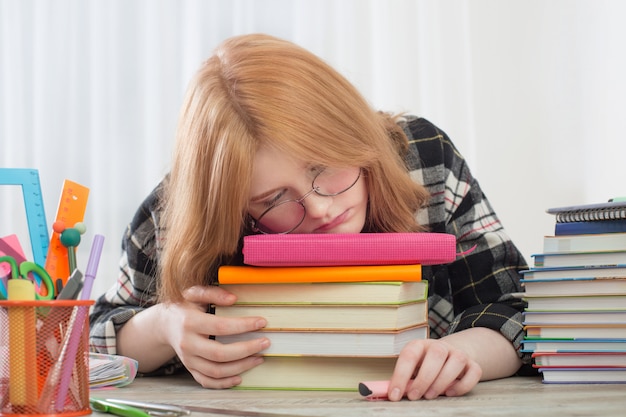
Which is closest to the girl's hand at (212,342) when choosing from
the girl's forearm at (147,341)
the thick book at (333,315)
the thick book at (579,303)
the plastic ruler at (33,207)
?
the thick book at (333,315)

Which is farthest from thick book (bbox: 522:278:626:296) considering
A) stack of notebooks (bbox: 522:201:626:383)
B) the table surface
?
the table surface

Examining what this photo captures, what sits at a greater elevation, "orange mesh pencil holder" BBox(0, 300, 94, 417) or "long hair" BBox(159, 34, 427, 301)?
"long hair" BBox(159, 34, 427, 301)

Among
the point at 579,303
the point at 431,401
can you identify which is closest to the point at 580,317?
the point at 579,303

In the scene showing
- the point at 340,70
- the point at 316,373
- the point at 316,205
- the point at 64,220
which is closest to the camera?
the point at 64,220

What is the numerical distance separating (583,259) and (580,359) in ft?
0.38

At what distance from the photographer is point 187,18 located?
2533mm

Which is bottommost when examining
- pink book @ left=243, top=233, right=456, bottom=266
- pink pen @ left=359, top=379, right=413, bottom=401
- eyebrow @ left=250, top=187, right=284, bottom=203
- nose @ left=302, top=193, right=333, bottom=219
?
pink pen @ left=359, top=379, right=413, bottom=401

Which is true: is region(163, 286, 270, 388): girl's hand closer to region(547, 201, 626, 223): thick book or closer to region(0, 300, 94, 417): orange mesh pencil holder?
region(0, 300, 94, 417): orange mesh pencil holder

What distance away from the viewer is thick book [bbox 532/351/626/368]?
2.98 feet

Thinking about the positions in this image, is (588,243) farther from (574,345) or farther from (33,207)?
(33,207)

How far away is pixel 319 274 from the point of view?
34.9 inches

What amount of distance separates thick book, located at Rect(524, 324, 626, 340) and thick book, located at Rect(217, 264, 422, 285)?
7.2 inches

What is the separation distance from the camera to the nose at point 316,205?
1.01 meters

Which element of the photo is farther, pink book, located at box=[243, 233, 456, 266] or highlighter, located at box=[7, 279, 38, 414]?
pink book, located at box=[243, 233, 456, 266]
